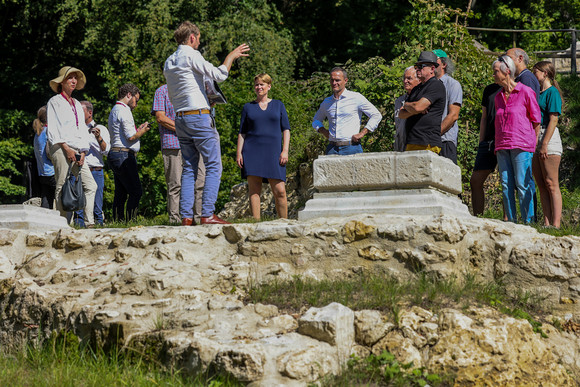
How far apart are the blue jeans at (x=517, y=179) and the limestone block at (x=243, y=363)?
344 centimetres

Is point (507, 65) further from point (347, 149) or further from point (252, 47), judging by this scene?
point (252, 47)

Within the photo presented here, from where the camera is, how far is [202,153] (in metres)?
6.90

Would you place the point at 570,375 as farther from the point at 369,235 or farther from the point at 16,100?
the point at 16,100

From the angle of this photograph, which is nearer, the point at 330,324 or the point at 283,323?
the point at 330,324

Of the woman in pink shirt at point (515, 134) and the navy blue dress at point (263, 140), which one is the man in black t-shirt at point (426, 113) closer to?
the woman in pink shirt at point (515, 134)

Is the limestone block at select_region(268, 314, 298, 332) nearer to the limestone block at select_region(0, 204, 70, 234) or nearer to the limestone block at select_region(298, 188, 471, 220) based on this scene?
the limestone block at select_region(298, 188, 471, 220)

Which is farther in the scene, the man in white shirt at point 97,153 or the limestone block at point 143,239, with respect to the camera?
the man in white shirt at point 97,153

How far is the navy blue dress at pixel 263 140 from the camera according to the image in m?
7.71

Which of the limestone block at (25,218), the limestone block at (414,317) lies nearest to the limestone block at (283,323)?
the limestone block at (414,317)

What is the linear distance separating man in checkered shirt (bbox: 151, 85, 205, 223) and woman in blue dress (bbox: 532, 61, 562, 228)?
3459 mm

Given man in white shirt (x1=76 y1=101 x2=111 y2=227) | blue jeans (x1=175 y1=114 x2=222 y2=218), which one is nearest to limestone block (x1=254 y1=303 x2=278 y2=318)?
blue jeans (x1=175 y1=114 x2=222 y2=218)

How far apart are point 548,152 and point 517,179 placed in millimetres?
555

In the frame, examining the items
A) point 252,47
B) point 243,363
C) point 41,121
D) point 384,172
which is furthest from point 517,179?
point 252,47

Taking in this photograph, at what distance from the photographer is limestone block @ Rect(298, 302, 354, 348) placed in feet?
15.9
